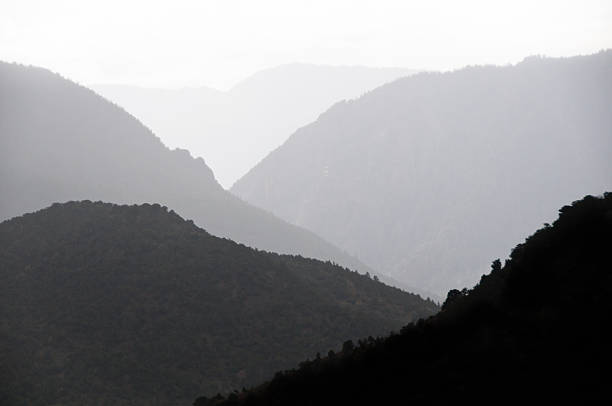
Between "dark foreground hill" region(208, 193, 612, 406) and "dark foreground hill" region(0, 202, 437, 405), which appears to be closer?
"dark foreground hill" region(208, 193, 612, 406)

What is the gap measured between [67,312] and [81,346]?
5871mm

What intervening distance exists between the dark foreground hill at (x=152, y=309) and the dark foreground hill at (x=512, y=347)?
2119 cm

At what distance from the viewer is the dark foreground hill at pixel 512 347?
2573 cm

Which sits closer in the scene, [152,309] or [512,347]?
[512,347]

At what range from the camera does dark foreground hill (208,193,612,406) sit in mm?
25734

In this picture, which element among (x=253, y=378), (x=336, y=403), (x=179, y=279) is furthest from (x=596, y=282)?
(x=179, y=279)

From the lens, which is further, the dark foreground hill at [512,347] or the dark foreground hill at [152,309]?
the dark foreground hill at [152,309]

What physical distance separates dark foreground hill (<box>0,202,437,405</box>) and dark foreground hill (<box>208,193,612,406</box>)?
21195 millimetres

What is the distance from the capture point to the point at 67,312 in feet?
219

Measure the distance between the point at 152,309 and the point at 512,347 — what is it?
44.6 metres

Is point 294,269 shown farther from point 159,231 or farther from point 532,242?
point 532,242

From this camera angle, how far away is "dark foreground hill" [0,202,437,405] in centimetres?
5775

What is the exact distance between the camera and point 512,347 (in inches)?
1114

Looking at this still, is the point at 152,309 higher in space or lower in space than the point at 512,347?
higher
